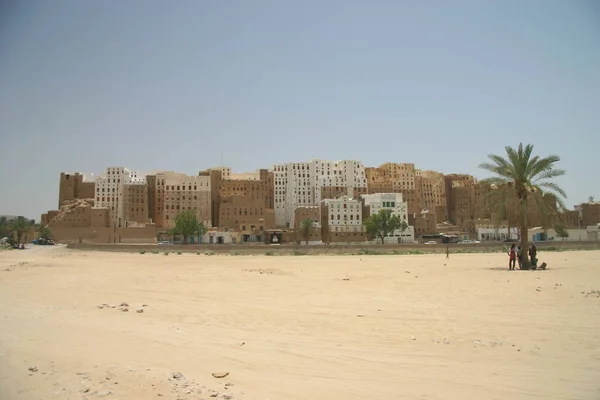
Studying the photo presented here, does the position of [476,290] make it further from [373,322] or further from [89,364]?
[89,364]

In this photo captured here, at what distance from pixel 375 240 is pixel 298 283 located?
74747 millimetres

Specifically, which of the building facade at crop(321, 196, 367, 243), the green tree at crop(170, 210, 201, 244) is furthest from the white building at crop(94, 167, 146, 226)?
the building facade at crop(321, 196, 367, 243)

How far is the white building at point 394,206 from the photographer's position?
313 feet

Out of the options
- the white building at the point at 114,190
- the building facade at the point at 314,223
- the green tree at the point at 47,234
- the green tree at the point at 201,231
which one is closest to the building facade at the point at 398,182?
the building facade at the point at 314,223

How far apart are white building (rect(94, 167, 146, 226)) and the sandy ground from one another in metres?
91.3

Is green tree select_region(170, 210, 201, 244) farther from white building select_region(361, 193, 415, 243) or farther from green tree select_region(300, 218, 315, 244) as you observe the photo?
white building select_region(361, 193, 415, 243)

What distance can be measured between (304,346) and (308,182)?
104255 millimetres

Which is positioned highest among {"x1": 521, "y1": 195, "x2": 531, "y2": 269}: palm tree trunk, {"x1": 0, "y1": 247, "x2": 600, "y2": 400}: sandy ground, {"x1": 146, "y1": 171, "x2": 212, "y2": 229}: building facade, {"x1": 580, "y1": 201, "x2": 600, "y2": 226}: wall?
{"x1": 146, "y1": 171, "x2": 212, "y2": 229}: building facade

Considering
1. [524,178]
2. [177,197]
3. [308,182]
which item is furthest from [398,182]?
[524,178]

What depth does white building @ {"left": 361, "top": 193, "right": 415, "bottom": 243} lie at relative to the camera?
95312 millimetres

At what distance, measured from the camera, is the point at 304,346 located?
8477 mm

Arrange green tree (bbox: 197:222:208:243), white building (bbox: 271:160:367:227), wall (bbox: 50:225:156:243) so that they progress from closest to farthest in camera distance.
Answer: green tree (bbox: 197:222:208:243) < wall (bbox: 50:225:156:243) < white building (bbox: 271:160:367:227)

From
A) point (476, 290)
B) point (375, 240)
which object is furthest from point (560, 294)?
point (375, 240)

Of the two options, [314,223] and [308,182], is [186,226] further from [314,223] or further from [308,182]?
[308,182]
